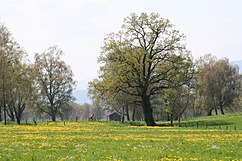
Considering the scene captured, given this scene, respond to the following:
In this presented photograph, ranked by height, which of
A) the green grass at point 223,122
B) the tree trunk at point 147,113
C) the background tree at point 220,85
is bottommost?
the green grass at point 223,122

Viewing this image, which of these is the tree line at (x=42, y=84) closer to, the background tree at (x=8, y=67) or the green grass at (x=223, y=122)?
the background tree at (x=8, y=67)

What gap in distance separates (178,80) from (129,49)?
33.1 ft

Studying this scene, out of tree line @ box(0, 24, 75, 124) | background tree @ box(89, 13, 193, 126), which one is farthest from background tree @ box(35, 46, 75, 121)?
background tree @ box(89, 13, 193, 126)

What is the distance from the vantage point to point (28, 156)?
17.1m

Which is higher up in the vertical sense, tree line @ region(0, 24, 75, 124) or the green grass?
tree line @ region(0, 24, 75, 124)

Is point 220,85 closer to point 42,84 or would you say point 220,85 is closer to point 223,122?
point 223,122

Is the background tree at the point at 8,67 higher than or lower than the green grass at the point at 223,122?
higher

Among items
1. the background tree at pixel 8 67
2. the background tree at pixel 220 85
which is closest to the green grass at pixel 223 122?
the background tree at pixel 220 85

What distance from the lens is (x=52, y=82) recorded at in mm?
96562

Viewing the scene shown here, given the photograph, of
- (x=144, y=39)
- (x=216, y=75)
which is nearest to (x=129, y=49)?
(x=144, y=39)

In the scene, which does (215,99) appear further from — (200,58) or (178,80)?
(178,80)

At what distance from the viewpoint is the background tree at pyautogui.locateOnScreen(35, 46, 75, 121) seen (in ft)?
309

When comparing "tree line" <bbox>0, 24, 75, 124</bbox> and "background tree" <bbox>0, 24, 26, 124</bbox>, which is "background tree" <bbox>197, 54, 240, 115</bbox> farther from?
"background tree" <bbox>0, 24, 26, 124</bbox>

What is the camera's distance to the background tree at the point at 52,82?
94250 mm
